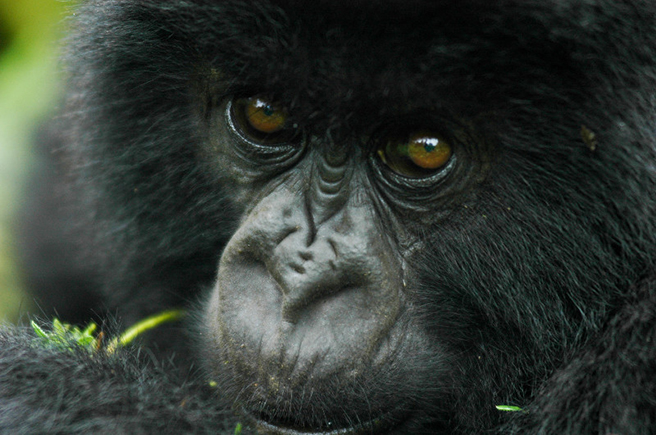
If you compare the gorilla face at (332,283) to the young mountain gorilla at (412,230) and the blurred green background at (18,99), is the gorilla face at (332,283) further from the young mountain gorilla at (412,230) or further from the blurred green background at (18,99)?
the blurred green background at (18,99)

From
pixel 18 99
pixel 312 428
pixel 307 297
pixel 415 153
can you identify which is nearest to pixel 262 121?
pixel 415 153

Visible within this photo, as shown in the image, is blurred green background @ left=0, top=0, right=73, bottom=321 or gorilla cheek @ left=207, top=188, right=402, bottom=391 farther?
blurred green background @ left=0, top=0, right=73, bottom=321

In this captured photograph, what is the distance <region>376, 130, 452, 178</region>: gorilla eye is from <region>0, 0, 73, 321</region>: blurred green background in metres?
2.14

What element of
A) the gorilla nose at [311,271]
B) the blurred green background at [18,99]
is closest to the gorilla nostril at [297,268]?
the gorilla nose at [311,271]

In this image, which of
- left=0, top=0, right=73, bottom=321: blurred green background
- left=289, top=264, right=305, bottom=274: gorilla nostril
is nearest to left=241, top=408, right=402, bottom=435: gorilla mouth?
left=289, top=264, right=305, bottom=274: gorilla nostril

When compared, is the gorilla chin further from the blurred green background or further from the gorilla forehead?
the blurred green background

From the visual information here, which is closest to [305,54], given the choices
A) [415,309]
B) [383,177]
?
[383,177]

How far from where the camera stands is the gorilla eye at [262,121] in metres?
2.58

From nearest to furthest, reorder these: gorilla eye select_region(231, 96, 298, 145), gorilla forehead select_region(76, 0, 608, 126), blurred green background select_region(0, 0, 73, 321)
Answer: gorilla forehead select_region(76, 0, 608, 126) < gorilla eye select_region(231, 96, 298, 145) < blurred green background select_region(0, 0, 73, 321)

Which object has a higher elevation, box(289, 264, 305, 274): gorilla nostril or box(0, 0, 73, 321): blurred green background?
box(289, 264, 305, 274): gorilla nostril

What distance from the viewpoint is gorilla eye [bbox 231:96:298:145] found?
2.58 meters

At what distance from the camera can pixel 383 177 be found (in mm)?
2496

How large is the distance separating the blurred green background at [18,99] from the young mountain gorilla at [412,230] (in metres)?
1.85

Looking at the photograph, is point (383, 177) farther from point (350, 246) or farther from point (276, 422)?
point (276, 422)
